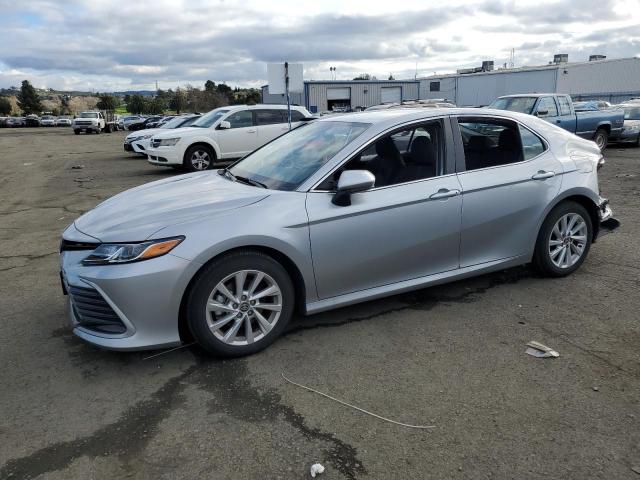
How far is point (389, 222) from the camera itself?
3953 mm

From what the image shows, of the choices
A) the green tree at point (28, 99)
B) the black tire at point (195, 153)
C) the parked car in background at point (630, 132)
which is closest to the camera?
the black tire at point (195, 153)

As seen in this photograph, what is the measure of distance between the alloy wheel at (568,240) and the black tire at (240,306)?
2643 mm

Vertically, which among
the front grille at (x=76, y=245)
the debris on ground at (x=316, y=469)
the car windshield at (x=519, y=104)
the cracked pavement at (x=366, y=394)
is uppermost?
the car windshield at (x=519, y=104)

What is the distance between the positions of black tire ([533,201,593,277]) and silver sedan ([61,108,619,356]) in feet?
0.04

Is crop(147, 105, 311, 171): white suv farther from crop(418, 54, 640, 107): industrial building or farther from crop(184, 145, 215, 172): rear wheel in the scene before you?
crop(418, 54, 640, 107): industrial building

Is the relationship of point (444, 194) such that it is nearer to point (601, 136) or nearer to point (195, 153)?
point (195, 153)

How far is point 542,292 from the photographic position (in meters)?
4.69

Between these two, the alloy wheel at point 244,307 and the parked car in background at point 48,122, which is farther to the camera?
the parked car in background at point 48,122

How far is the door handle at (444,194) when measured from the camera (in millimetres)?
4129

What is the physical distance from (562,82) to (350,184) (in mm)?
60491

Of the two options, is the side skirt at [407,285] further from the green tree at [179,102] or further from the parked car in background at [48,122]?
the green tree at [179,102]

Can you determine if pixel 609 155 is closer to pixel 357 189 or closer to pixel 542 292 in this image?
pixel 542 292

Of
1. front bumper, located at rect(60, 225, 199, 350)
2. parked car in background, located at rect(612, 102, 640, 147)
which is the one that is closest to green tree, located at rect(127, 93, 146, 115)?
parked car in background, located at rect(612, 102, 640, 147)

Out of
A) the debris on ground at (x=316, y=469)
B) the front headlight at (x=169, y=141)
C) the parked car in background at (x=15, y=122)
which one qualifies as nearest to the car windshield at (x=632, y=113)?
the front headlight at (x=169, y=141)
